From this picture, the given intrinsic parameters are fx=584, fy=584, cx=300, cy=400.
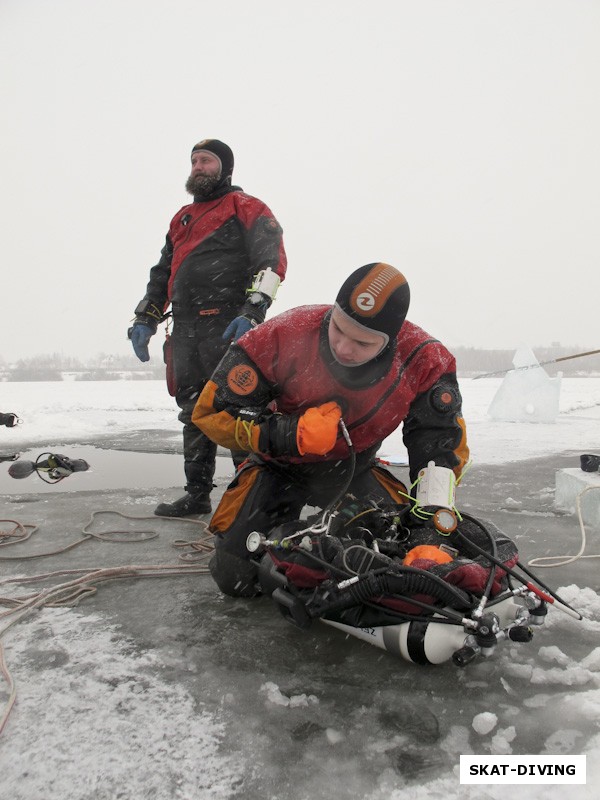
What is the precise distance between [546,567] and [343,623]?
4.07 feet

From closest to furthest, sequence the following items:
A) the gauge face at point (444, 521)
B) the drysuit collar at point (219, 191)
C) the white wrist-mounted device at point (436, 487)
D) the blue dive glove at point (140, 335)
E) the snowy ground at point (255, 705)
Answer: the snowy ground at point (255, 705)
the gauge face at point (444, 521)
the white wrist-mounted device at point (436, 487)
the drysuit collar at point (219, 191)
the blue dive glove at point (140, 335)

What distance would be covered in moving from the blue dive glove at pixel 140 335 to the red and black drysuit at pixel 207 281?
31 centimetres

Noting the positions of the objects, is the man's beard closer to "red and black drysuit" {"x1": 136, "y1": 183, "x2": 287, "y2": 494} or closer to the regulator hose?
"red and black drysuit" {"x1": 136, "y1": 183, "x2": 287, "y2": 494}

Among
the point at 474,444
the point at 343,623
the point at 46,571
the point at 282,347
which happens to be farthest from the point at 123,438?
the point at 343,623

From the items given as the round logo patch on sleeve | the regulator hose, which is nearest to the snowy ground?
the regulator hose

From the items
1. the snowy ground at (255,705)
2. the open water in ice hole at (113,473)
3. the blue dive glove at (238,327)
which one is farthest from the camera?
the open water in ice hole at (113,473)

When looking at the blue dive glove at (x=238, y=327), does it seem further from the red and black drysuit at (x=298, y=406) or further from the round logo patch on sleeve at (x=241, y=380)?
the round logo patch on sleeve at (x=241, y=380)

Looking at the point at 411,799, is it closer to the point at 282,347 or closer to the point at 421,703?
the point at 421,703

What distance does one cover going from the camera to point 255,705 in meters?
1.47

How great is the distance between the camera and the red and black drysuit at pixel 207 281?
3.48m

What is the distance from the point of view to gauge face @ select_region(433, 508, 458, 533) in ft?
6.43

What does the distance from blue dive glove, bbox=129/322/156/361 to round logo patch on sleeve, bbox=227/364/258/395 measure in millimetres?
1904

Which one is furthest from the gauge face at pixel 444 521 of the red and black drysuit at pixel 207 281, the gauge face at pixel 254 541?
the red and black drysuit at pixel 207 281

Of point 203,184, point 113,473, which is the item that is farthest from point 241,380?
point 113,473
